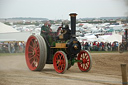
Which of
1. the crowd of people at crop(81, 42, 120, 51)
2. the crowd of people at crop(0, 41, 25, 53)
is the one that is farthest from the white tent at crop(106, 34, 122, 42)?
the crowd of people at crop(0, 41, 25, 53)

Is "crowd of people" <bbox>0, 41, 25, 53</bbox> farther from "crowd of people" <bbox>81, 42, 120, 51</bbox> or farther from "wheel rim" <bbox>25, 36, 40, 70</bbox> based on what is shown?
"wheel rim" <bbox>25, 36, 40, 70</bbox>

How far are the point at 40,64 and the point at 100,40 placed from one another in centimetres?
1895

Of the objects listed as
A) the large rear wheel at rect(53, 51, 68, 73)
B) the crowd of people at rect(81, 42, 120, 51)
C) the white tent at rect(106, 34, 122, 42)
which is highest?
the large rear wheel at rect(53, 51, 68, 73)

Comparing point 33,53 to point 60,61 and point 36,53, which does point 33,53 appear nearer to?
point 36,53

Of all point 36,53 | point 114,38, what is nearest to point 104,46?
point 114,38

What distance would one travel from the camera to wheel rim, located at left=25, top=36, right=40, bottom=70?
10.3 metres

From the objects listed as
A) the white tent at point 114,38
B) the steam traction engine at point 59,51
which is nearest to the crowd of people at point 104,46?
the white tent at point 114,38

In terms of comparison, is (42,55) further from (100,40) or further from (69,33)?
(100,40)

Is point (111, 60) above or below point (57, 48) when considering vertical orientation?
below

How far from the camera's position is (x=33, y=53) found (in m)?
10.5

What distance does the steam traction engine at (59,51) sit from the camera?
9.69 meters

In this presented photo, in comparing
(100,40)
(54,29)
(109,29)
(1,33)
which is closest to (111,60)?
(54,29)

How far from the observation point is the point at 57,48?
33.6ft

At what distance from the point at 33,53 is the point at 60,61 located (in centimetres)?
150
